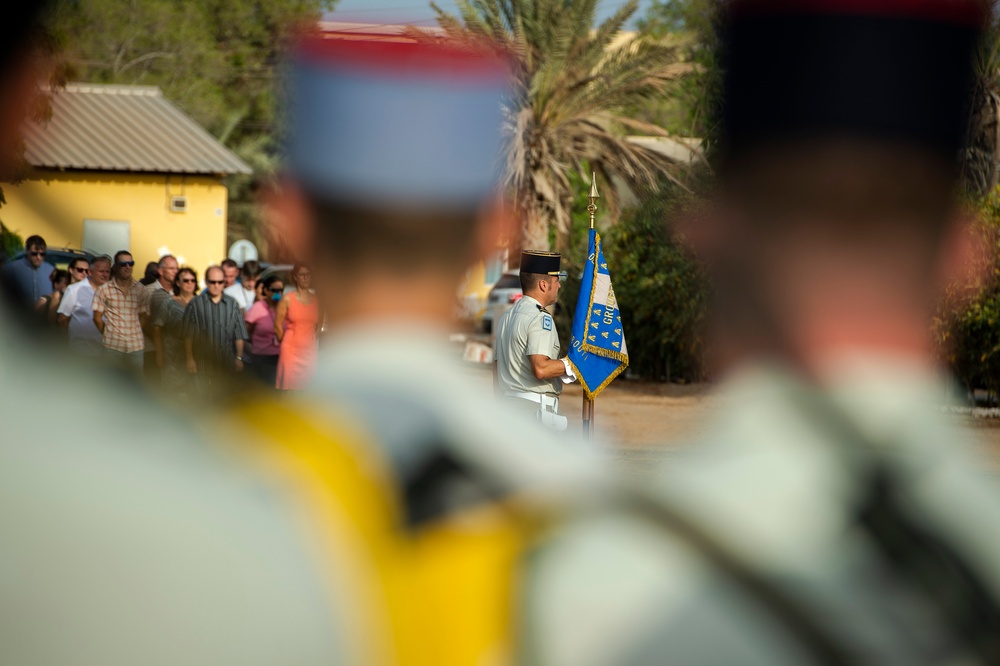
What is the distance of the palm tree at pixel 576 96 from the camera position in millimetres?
21266

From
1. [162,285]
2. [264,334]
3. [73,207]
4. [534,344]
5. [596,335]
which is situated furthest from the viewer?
[264,334]

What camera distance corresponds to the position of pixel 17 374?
1.20 m

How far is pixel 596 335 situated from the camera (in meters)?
10.1

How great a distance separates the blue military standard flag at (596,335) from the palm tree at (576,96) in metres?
10.4

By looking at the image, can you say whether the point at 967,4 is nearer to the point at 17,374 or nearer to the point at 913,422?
the point at 913,422

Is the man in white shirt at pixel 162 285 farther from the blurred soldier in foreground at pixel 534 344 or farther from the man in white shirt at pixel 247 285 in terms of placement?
the man in white shirt at pixel 247 285

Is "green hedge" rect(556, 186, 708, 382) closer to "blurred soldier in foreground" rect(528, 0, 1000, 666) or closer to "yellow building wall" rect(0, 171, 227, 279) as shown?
"yellow building wall" rect(0, 171, 227, 279)

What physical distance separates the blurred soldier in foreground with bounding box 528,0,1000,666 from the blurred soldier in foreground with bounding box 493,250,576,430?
5.94m

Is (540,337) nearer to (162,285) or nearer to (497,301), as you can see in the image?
(162,285)

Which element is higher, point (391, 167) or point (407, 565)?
point (391, 167)

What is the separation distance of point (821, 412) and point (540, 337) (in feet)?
21.0

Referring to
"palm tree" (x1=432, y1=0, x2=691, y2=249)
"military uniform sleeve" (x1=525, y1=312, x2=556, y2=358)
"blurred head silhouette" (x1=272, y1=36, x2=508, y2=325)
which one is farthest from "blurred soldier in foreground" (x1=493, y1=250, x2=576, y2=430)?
"palm tree" (x1=432, y1=0, x2=691, y2=249)

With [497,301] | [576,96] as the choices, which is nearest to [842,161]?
[497,301]

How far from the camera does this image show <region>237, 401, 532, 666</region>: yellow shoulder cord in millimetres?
973
